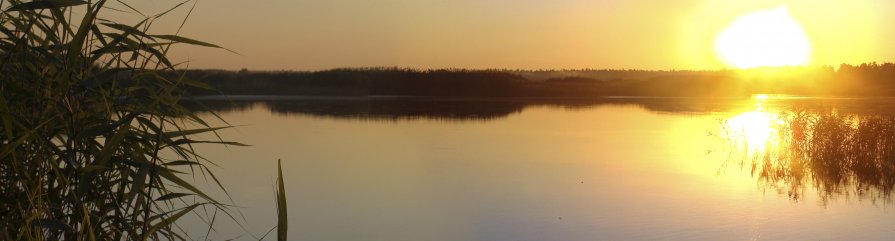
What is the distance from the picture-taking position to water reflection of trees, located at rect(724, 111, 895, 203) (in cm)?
855

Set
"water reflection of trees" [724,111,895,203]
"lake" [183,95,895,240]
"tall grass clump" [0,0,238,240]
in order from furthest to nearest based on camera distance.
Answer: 1. "water reflection of trees" [724,111,895,203]
2. "lake" [183,95,895,240]
3. "tall grass clump" [0,0,238,240]

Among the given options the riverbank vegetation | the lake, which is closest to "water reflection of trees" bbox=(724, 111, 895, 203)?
the lake

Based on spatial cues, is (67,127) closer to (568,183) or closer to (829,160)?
(568,183)

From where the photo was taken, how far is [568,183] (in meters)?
8.95

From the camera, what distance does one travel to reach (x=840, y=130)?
10.1m

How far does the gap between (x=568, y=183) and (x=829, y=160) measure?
3.22 m

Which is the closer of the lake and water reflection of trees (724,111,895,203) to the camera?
the lake

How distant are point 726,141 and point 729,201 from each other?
6053 mm

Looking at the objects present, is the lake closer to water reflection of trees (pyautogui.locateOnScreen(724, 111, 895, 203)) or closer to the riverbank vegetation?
water reflection of trees (pyautogui.locateOnScreen(724, 111, 895, 203))

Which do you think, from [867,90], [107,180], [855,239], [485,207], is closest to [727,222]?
[855,239]

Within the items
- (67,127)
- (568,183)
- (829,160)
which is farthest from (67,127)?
(829,160)

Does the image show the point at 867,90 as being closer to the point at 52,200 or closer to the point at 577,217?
the point at 577,217

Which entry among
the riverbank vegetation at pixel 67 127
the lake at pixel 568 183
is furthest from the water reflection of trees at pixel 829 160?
the riverbank vegetation at pixel 67 127

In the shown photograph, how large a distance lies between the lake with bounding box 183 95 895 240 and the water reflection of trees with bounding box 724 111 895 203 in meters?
0.02
